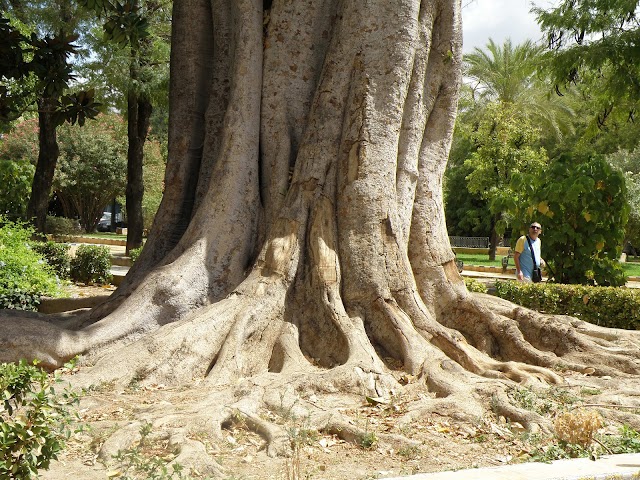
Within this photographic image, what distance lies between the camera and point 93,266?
1546 centimetres

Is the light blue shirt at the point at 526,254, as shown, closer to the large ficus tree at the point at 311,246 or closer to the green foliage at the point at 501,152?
the large ficus tree at the point at 311,246

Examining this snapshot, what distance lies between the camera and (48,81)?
5742mm

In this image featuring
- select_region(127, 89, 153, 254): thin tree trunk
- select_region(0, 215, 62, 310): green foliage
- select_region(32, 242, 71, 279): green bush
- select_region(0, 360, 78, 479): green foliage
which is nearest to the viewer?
select_region(0, 360, 78, 479): green foliage

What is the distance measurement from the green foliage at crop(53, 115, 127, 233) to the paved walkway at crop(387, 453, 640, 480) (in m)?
37.5

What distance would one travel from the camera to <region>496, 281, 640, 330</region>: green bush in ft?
34.0

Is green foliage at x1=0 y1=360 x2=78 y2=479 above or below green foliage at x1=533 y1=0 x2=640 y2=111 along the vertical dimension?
below

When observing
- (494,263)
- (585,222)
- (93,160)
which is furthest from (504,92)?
(585,222)

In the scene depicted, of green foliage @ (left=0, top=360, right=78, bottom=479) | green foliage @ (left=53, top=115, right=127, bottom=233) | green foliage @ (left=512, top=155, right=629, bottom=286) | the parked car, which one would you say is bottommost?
the parked car

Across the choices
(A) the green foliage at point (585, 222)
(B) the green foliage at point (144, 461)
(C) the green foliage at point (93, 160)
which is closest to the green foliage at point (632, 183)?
(A) the green foliage at point (585, 222)

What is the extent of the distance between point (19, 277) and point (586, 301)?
7.70 m

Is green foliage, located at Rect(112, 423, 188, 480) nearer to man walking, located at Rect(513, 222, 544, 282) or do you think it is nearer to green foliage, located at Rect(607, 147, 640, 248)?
man walking, located at Rect(513, 222, 544, 282)

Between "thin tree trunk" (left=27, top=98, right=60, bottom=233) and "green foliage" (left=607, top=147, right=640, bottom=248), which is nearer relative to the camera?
"thin tree trunk" (left=27, top=98, right=60, bottom=233)

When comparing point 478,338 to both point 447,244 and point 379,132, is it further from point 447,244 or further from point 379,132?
point 379,132

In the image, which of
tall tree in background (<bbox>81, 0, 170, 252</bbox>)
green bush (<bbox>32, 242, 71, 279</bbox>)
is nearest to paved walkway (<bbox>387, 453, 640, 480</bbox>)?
green bush (<bbox>32, 242, 71, 279</bbox>)
